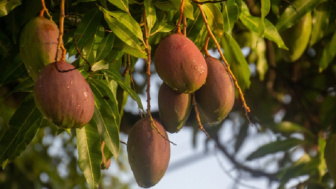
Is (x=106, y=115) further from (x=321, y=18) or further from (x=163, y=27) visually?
(x=321, y=18)

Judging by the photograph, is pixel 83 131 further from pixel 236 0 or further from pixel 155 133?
pixel 236 0

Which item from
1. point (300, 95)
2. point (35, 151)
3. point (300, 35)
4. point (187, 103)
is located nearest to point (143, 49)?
point (187, 103)

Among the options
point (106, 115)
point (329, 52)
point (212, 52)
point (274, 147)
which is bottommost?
point (274, 147)

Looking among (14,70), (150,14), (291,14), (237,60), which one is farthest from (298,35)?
(14,70)

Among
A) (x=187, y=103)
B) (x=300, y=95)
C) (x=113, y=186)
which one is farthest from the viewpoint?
(x=113, y=186)

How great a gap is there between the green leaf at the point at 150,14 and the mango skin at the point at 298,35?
1.32 ft

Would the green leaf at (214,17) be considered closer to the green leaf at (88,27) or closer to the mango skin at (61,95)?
the green leaf at (88,27)

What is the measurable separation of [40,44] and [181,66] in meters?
0.18

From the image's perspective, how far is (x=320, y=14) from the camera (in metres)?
1.26

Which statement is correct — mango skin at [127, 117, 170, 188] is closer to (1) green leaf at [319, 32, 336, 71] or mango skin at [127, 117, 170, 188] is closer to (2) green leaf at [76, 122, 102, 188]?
(2) green leaf at [76, 122, 102, 188]

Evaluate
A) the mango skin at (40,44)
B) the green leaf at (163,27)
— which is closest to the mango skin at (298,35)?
the green leaf at (163,27)

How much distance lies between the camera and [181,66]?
Result: 32.0 inches

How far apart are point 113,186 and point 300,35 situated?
1.37 meters

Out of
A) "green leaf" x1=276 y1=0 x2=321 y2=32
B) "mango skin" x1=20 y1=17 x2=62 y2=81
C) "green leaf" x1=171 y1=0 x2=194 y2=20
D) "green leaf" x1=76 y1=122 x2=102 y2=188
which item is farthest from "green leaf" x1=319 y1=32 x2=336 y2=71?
"mango skin" x1=20 y1=17 x2=62 y2=81
